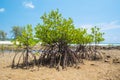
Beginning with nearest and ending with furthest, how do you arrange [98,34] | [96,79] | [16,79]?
[16,79], [96,79], [98,34]

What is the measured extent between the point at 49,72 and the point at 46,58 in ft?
6.96

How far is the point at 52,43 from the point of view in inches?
400

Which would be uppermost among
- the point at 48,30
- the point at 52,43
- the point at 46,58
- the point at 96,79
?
the point at 48,30

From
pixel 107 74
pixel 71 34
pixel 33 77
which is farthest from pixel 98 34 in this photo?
pixel 33 77

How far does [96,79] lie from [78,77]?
723 millimetres

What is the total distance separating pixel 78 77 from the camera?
24.8ft

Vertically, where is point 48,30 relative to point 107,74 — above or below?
above

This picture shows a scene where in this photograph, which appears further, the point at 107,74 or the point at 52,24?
the point at 52,24

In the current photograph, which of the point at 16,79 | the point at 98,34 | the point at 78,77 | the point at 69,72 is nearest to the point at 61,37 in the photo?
the point at 69,72

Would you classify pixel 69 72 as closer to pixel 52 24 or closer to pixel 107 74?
pixel 107 74

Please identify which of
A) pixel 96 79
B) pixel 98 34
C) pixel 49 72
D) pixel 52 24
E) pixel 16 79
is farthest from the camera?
pixel 98 34

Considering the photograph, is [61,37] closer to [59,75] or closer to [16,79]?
[59,75]

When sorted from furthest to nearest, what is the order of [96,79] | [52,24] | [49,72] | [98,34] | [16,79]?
[98,34] → [52,24] → [49,72] → [96,79] → [16,79]

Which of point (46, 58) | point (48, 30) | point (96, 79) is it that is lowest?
point (96, 79)
